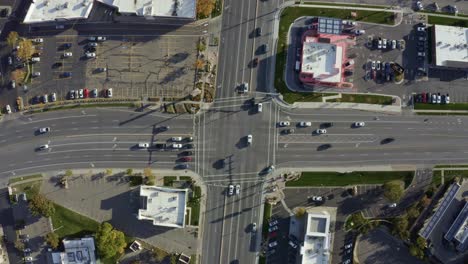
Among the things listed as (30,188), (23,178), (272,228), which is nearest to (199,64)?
(272,228)

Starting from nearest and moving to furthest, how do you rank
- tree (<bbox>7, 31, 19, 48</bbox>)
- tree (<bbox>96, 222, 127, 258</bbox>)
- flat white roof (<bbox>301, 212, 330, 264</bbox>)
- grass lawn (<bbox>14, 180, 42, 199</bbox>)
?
tree (<bbox>96, 222, 127, 258</bbox>) → flat white roof (<bbox>301, 212, 330, 264</bbox>) → tree (<bbox>7, 31, 19, 48</bbox>) → grass lawn (<bbox>14, 180, 42, 199</bbox>)

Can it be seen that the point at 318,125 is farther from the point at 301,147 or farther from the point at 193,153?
the point at 193,153

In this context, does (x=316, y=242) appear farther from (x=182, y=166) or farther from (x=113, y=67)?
(x=113, y=67)

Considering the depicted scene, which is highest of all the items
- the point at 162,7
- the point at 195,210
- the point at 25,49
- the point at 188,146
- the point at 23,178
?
the point at 162,7

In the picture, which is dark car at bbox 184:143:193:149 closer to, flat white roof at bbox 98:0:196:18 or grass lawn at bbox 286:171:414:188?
grass lawn at bbox 286:171:414:188

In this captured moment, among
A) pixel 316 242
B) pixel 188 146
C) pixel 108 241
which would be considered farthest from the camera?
pixel 188 146

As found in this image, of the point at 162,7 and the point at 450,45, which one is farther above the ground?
the point at 162,7

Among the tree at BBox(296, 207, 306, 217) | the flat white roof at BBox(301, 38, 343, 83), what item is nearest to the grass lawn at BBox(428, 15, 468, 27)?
the flat white roof at BBox(301, 38, 343, 83)
